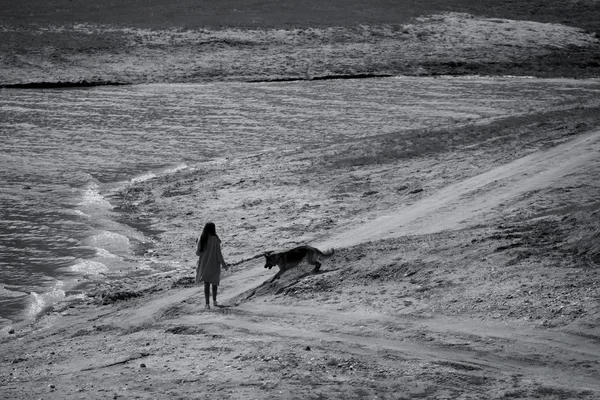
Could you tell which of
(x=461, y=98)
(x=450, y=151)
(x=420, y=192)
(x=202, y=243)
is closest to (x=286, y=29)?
(x=461, y=98)

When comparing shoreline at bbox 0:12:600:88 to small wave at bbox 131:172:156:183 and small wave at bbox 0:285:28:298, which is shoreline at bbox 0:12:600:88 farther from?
small wave at bbox 0:285:28:298

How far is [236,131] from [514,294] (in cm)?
1816

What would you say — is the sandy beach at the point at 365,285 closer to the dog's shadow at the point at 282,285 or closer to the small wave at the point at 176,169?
the dog's shadow at the point at 282,285

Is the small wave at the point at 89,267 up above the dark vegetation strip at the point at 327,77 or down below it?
below

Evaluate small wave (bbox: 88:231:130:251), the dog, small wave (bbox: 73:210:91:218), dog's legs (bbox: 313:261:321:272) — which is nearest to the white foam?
small wave (bbox: 73:210:91:218)

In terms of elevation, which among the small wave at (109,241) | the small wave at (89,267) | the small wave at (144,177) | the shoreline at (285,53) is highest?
the shoreline at (285,53)

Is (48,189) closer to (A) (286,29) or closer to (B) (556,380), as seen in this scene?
(B) (556,380)

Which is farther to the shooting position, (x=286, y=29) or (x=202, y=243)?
(x=286, y=29)

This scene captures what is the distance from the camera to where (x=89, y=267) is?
17.0 metres

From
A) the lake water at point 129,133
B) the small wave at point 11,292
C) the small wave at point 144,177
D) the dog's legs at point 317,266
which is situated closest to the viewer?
the dog's legs at point 317,266

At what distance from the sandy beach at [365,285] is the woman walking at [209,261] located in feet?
1.12

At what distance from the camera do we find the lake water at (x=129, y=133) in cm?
1748

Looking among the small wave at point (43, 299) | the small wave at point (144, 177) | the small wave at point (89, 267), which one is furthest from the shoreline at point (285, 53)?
the small wave at point (43, 299)

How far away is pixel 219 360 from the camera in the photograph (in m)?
10.3
